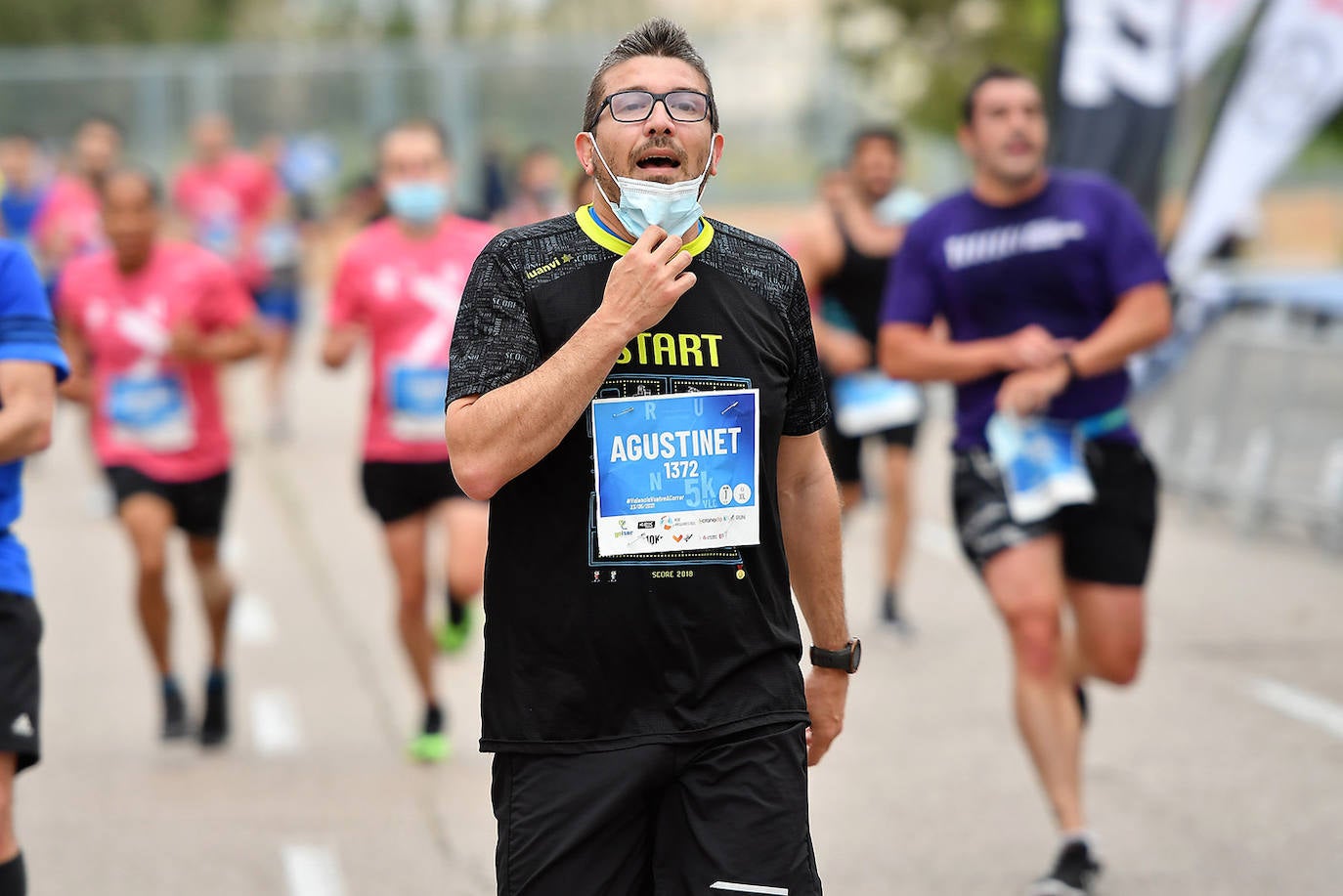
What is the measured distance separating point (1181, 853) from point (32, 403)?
358 centimetres

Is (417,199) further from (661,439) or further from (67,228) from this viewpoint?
(67,228)

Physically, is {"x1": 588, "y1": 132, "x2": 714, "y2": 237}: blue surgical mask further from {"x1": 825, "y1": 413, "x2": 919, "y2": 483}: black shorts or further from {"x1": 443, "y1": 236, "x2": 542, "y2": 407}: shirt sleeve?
{"x1": 825, "y1": 413, "x2": 919, "y2": 483}: black shorts

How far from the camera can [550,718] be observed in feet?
11.0

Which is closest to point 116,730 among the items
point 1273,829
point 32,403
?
point 32,403

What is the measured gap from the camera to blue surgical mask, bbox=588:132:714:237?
3.30m

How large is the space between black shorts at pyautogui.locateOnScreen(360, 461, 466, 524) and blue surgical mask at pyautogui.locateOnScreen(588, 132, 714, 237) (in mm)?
3935

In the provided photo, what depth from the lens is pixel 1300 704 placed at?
7684 millimetres

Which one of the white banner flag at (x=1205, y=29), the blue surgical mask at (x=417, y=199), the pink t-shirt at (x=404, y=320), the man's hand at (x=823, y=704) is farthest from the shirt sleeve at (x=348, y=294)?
the white banner flag at (x=1205, y=29)

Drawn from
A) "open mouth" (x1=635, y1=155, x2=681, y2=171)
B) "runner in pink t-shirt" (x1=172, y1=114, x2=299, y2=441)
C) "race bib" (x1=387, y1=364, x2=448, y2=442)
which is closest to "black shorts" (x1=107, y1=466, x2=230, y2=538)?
"race bib" (x1=387, y1=364, x2=448, y2=442)

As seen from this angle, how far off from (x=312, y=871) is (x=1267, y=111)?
6.58m

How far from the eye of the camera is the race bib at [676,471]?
3314mm

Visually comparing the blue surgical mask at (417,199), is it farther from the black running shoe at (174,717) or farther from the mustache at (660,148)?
the mustache at (660,148)

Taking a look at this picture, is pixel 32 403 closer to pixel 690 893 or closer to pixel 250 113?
pixel 690 893

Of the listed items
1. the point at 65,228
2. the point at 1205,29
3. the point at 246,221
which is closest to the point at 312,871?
the point at 1205,29
